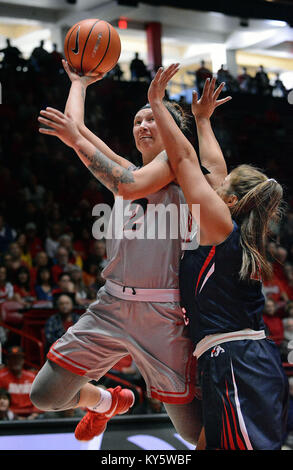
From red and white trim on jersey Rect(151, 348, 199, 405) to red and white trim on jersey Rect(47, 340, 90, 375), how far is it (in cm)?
32

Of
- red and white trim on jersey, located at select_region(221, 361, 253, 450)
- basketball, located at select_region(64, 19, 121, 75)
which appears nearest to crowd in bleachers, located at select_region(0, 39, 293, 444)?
basketball, located at select_region(64, 19, 121, 75)

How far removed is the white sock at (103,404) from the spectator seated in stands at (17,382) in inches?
84.4

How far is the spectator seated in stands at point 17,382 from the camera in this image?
498 centimetres

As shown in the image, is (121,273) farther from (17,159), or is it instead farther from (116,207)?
(17,159)

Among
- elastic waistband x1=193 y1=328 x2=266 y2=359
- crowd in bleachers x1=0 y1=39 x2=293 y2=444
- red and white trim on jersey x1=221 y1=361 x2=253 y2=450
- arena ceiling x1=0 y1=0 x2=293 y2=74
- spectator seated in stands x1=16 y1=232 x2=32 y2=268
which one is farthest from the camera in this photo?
arena ceiling x1=0 y1=0 x2=293 y2=74

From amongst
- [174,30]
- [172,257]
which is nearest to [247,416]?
[172,257]

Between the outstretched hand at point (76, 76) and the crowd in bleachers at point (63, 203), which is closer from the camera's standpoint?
the outstretched hand at point (76, 76)

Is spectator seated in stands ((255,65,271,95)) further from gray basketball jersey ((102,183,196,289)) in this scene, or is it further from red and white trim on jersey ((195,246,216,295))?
red and white trim on jersey ((195,246,216,295))

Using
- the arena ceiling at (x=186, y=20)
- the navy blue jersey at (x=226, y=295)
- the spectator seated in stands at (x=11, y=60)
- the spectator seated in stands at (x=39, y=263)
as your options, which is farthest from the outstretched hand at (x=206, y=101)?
the arena ceiling at (x=186, y=20)

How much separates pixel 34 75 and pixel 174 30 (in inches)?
265

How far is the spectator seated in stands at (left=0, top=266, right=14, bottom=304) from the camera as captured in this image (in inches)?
233

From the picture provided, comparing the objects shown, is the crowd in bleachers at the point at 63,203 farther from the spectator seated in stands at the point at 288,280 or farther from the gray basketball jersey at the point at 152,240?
the gray basketball jersey at the point at 152,240

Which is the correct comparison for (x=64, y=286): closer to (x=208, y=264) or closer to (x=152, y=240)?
(x=152, y=240)

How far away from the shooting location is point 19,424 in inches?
165
